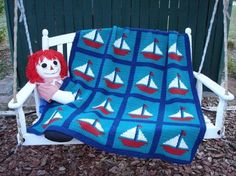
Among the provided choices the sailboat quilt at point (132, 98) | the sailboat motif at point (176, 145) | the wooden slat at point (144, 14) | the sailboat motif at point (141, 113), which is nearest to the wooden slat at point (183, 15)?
the wooden slat at point (144, 14)

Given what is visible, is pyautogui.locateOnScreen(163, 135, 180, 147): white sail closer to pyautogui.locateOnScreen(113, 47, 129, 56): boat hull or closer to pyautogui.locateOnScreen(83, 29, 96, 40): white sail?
pyautogui.locateOnScreen(113, 47, 129, 56): boat hull

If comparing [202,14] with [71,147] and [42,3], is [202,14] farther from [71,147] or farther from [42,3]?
[71,147]

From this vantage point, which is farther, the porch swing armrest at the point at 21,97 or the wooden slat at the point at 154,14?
the wooden slat at the point at 154,14

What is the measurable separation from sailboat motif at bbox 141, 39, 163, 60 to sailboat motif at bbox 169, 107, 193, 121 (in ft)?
1.59

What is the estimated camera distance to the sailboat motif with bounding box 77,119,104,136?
1661mm

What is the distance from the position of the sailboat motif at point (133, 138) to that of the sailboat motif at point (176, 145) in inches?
5.0

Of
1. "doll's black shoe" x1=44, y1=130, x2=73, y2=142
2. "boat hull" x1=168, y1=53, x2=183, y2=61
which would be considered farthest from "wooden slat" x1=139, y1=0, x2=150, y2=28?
"doll's black shoe" x1=44, y1=130, x2=73, y2=142

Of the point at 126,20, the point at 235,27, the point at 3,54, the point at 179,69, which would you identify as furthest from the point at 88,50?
the point at 235,27

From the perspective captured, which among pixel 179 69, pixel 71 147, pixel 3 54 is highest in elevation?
pixel 179 69

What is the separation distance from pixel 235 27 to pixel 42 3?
14.7 ft

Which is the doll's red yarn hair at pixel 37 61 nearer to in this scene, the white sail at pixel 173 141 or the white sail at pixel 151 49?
the white sail at pixel 151 49

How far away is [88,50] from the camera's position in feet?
7.24

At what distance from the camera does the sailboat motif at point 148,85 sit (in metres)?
2.10

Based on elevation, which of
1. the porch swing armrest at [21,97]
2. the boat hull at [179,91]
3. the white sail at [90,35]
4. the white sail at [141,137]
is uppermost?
the white sail at [90,35]
